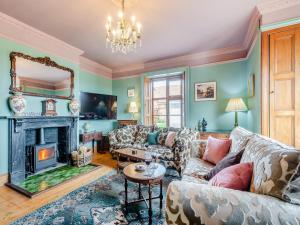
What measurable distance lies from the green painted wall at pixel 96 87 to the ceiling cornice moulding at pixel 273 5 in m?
4.33

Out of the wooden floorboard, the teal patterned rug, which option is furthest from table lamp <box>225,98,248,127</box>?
the wooden floorboard

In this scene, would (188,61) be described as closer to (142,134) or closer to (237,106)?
(237,106)

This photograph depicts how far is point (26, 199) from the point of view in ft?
7.17

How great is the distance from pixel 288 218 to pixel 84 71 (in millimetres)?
5054

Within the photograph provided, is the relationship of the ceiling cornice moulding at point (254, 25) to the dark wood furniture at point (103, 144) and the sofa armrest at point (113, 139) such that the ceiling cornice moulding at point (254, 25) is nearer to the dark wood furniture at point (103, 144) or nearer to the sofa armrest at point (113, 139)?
the sofa armrest at point (113, 139)

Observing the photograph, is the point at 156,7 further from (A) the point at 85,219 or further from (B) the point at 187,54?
(A) the point at 85,219

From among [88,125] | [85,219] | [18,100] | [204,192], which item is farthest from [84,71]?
[204,192]

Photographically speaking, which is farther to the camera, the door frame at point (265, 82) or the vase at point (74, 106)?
the vase at point (74, 106)

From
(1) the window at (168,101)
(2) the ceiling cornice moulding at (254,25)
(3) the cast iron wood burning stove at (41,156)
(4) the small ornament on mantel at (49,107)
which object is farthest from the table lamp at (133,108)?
(2) the ceiling cornice moulding at (254,25)

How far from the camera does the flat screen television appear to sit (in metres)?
4.50

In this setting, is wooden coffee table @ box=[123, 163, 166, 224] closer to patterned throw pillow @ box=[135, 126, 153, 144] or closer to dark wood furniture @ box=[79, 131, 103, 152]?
patterned throw pillow @ box=[135, 126, 153, 144]

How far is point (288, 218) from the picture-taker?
0.75 metres

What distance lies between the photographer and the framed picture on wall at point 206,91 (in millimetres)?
4137

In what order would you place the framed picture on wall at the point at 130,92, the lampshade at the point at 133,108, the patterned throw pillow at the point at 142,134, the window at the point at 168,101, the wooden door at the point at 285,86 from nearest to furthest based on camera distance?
the wooden door at the point at 285,86, the patterned throw pillow at the point at 142,134, the window at the point at 168,101, the lampshade at the point at 133,108, the framed picture on wall at the point at 130,92
